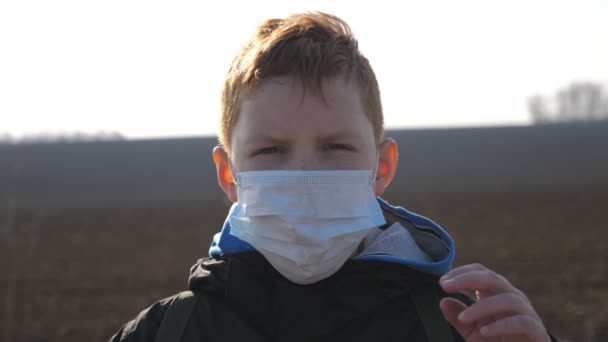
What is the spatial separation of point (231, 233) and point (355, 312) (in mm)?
526

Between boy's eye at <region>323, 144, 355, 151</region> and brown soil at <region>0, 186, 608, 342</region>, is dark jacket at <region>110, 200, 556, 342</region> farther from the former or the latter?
brown soil at <region>0, 186, 608, 342</region>

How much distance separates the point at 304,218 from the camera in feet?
7.68

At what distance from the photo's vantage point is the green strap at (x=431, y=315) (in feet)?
6.91

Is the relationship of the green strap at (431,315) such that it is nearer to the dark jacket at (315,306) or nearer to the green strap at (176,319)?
the dark jacket at (315,306)

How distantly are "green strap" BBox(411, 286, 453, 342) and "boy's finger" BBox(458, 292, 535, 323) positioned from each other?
9.7 inches

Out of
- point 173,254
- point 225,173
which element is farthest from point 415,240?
Result: point 173,254

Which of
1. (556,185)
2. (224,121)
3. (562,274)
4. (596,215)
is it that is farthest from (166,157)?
(224,121)

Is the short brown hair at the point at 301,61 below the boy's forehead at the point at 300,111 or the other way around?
the other way around

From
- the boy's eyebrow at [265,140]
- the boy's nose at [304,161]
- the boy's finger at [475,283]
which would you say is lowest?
the boy's finger at [475,283]

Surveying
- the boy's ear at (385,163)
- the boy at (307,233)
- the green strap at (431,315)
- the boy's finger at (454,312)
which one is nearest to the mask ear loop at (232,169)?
the boy at (307,233)

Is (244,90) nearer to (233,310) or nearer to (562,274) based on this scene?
(233,310)

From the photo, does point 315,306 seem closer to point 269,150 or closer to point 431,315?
point 431,315

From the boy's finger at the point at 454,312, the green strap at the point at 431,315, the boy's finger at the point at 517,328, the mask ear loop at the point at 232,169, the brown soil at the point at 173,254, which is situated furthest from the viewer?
the brown soil at the point at 173,254

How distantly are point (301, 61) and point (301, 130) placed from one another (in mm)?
255
